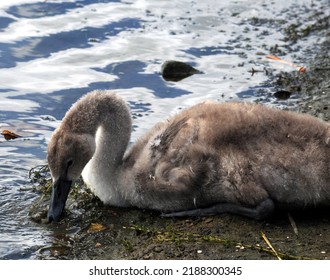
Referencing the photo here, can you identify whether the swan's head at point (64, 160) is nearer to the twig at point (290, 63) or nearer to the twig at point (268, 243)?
the twig at point (268, 243)

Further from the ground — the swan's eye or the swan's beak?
the swan's eye

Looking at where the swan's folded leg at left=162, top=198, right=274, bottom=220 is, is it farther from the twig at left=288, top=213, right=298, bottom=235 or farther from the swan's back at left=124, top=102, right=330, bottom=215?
the twig at left=288, top=213, right=298, bottom=235

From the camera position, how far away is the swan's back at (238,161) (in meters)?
7.53

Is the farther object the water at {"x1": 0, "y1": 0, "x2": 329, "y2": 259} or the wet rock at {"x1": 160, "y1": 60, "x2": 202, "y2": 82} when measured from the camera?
the wet rock at {"x1": 160, "y1": 60, "x2": 202, "y2": 82}

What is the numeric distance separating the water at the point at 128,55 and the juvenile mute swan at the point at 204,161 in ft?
3.17

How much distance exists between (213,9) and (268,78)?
→ 283cm

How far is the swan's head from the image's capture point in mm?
7863

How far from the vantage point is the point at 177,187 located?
775 cm

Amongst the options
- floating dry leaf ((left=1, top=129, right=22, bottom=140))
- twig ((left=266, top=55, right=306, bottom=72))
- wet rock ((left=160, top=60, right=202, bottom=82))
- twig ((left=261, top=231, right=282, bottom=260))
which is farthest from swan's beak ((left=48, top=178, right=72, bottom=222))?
twig ((left=266, top=55, right=306, bottom=72))

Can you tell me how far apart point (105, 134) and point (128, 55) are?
418cm

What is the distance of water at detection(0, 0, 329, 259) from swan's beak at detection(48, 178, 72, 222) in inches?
27.8

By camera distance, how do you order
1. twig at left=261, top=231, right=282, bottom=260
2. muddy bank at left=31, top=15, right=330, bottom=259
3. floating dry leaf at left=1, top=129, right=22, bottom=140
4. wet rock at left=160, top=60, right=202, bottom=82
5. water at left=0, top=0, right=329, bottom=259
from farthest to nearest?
1. wet rock at left=160, top=60, right=202, bottom=82
2. water at left=0, top=0, right=329, bottom=259
3. floating dry leaf at left=1, top=129, right=22, bottom=140
4. muddy bank at left=31, top=15, right=330, bottom=259
5. twig at left=261, top=231, right=282, bottom=260

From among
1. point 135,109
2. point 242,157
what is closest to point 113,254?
point 242,157

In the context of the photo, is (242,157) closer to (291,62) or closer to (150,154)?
(150,154)
